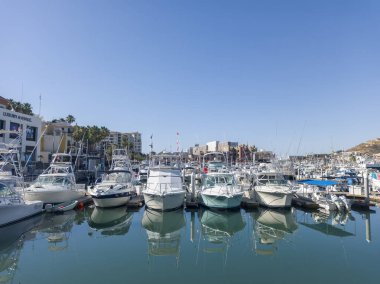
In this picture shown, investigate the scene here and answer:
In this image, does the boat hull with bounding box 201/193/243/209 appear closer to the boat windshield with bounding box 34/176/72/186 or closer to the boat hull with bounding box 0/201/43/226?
the boat windshield with bounding box 34/176/72/186

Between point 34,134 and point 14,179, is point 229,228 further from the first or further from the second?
point 34,134

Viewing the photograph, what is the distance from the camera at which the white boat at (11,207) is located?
21016 millimetres

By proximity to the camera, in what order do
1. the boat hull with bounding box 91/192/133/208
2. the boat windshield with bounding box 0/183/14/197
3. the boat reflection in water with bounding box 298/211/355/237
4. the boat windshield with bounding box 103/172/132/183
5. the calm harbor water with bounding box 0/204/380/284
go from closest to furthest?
the calm harbor water with bounding box 0/204/380/284 < the boat reflection in water with bounding box 298/211/355/237 < the boat windshield with bounding box 0/183/14/197 < the boat hull with bounding box 91/192/133/208 < the boat windshield with bounding box 103/172/132/183

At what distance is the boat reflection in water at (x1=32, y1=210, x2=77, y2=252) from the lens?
18.2 metres

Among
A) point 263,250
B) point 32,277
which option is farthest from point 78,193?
point 263,250

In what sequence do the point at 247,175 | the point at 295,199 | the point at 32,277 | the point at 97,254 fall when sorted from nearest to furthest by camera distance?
the point at 32,277 < the point at 97,254 < the point at 295,199 < the point at 247,175

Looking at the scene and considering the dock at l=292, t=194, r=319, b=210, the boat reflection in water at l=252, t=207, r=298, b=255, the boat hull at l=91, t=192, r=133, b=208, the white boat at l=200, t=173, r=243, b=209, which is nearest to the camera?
the boat reflection in water at l=252, t=207, r=298, b=255

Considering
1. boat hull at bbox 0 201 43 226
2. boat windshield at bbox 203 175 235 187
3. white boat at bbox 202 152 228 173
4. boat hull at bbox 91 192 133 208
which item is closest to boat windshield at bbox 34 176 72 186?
boat hull at bbox 91 192 133 208

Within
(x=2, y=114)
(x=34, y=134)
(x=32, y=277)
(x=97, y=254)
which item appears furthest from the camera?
(x=34, y=134)

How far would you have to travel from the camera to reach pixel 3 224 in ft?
69.3

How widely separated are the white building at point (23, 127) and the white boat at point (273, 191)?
130 ft

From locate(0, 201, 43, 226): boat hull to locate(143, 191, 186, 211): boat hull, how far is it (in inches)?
415

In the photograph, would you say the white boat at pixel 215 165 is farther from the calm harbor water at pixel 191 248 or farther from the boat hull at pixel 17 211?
the boat hull at pixel 17 211

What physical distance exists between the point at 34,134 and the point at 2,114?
1042 centimetres
